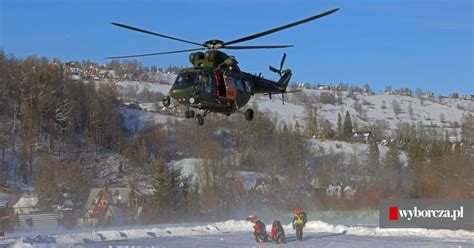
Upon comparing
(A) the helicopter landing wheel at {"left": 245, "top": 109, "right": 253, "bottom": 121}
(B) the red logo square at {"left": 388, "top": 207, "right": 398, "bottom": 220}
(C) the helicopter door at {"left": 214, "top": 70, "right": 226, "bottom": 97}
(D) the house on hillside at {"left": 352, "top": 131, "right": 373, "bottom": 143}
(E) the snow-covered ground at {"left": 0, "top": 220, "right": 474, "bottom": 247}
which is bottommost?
(E) the snow-covered ground at {"left": 0, "top": 220, "right": 474, "bottom": 247}

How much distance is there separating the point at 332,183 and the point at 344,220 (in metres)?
25.4

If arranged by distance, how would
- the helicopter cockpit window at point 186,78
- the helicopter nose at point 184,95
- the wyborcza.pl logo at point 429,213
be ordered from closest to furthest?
the helicopter nose at point 184,95
the helicopter cockpit window at point 186,78
the wyborcza.pl logo at point 429,213

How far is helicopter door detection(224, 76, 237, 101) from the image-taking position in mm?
25328

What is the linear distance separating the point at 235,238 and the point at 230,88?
10834 millimetres

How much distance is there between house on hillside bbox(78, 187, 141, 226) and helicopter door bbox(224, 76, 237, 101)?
28036 mm

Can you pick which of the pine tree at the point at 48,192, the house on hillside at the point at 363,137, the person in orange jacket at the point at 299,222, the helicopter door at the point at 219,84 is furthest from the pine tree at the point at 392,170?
the helicopter door at the point at 219,84

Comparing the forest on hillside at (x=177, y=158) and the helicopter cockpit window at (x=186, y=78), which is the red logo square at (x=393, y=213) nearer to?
the helicopter cockpit window at (x=186, y=78)

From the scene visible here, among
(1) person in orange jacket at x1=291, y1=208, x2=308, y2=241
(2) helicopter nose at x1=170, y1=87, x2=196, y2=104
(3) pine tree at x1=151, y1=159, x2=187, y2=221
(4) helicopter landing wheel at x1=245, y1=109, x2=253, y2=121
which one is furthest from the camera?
(3) pine tree at x1=151, y1=159, x2=187, y2=221

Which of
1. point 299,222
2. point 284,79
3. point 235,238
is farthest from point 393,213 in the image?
point 284,79

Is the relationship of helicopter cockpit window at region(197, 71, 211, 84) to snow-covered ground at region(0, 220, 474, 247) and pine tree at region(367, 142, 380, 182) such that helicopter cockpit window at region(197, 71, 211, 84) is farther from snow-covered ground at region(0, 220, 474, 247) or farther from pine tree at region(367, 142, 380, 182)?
pine tree at region(367, 142, 380, 182)

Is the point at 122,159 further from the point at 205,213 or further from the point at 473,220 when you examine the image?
the point at 473,220

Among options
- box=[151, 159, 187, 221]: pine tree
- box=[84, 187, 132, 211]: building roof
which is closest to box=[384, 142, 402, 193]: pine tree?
box=[151, 159, 187, 221]: pine tree

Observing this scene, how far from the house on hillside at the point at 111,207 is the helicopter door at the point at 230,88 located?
28036 mm

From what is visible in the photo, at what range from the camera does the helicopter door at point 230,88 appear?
2533 cm
